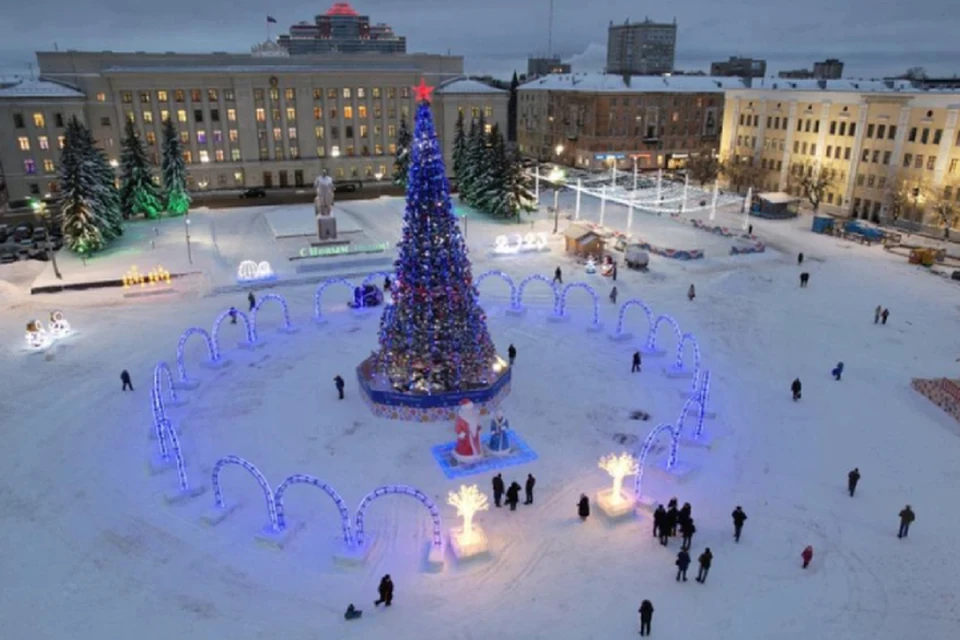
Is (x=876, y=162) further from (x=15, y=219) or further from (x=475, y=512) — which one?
(x=15, y=219)

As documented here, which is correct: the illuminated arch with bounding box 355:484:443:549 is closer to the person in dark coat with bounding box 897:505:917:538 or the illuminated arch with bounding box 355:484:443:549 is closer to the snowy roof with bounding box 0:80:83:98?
the person in dark coat with bounding box 897:505:917:538

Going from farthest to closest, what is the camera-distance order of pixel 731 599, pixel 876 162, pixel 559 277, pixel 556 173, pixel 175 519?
pixel 556 173, pixel 876 162, pixel 559 277, pixel 175 519, pixel 731 599

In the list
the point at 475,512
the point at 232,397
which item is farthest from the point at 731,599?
the point at 232,397

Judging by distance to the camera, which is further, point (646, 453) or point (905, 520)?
point (646, 453)

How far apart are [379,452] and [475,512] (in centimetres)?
437

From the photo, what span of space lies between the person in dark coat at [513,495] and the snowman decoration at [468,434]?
236 centimetres

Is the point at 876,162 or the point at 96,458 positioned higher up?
the point at 876,162

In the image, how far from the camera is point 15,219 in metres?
54.9

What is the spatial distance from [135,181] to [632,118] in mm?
54922

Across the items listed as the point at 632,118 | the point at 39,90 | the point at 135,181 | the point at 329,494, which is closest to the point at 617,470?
the point at 329,494

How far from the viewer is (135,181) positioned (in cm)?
5250

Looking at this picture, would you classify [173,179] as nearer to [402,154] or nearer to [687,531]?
[402,154]

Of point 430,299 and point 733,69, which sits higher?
point 733,69

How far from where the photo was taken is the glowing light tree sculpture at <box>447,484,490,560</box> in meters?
16.3
